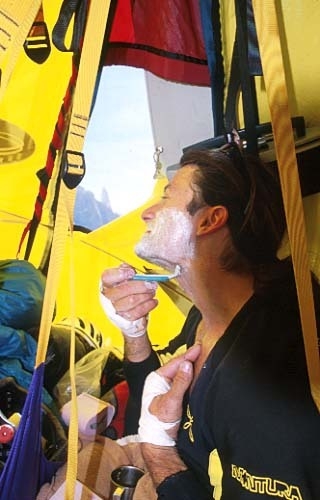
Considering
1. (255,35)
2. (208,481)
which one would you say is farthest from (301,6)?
(208,481)

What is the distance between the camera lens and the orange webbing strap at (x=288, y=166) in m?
0.51

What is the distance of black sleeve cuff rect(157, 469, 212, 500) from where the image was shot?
0.56 m

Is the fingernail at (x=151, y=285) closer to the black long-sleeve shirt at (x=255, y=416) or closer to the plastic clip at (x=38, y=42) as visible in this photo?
the black long-sleeve shirt at (x=255, y=416)

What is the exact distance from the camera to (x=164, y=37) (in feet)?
2.09

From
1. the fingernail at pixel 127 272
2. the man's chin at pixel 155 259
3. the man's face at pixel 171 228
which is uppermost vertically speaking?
the man's face at pixel 171 228

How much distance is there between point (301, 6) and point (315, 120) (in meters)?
0.11

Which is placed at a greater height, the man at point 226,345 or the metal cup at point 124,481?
the man at point 226,345

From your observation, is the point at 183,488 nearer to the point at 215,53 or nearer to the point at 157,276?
the point at 157,276

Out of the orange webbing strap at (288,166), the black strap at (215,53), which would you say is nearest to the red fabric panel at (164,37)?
the black strap at (215,53)

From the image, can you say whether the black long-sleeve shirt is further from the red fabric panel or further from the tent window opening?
the red fabric panel

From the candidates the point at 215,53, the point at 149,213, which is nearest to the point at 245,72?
the point at 215,53

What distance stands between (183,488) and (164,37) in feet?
1.49

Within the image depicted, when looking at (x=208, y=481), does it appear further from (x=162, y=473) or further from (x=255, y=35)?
(x=255, y=35)

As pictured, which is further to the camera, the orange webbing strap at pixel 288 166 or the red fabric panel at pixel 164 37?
the red fabric panel at pixel 164 37
